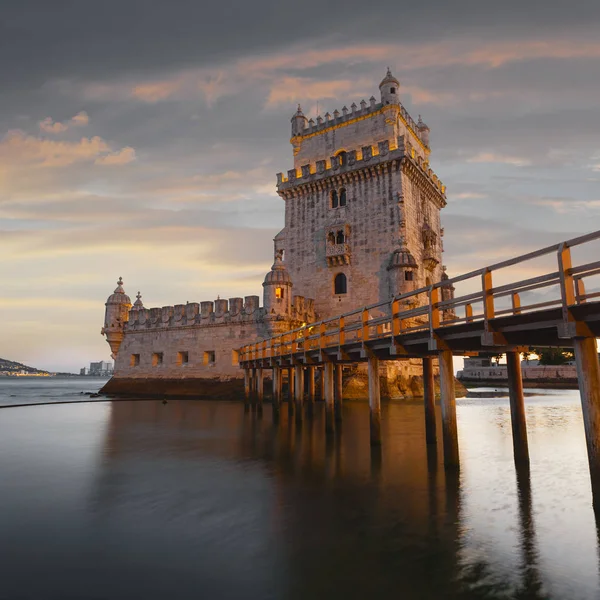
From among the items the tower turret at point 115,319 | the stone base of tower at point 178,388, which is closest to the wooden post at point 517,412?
the stone base of tower at point 178,388

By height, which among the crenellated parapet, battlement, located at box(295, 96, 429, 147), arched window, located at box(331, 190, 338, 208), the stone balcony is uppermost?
battlement, located at box(295, 96, 429, 147)

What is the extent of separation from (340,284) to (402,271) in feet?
18.6

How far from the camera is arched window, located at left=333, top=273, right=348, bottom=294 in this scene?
35750 millimetres

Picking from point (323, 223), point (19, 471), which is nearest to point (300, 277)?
point (323, 223)

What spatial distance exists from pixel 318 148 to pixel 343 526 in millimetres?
37250

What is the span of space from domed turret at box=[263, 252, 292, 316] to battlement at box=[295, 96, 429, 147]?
14.8 m

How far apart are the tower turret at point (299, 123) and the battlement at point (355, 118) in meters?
0.21

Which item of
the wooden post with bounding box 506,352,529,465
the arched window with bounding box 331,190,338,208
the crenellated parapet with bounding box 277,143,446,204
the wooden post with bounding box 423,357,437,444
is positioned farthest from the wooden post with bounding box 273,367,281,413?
the crenellated parapet with bounding box 277,143,446,204

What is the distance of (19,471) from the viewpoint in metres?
10.6

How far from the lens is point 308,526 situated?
6.78m

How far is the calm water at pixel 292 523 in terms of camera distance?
5.00m

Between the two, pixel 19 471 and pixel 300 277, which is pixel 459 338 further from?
pixel 300 277

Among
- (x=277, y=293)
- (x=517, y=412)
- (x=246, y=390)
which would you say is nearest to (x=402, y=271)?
(x=277, y=293)

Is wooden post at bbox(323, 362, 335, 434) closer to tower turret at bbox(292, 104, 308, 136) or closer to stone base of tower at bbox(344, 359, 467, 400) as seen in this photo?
stone base of tower at bbox(344, 359, 467, 400)
